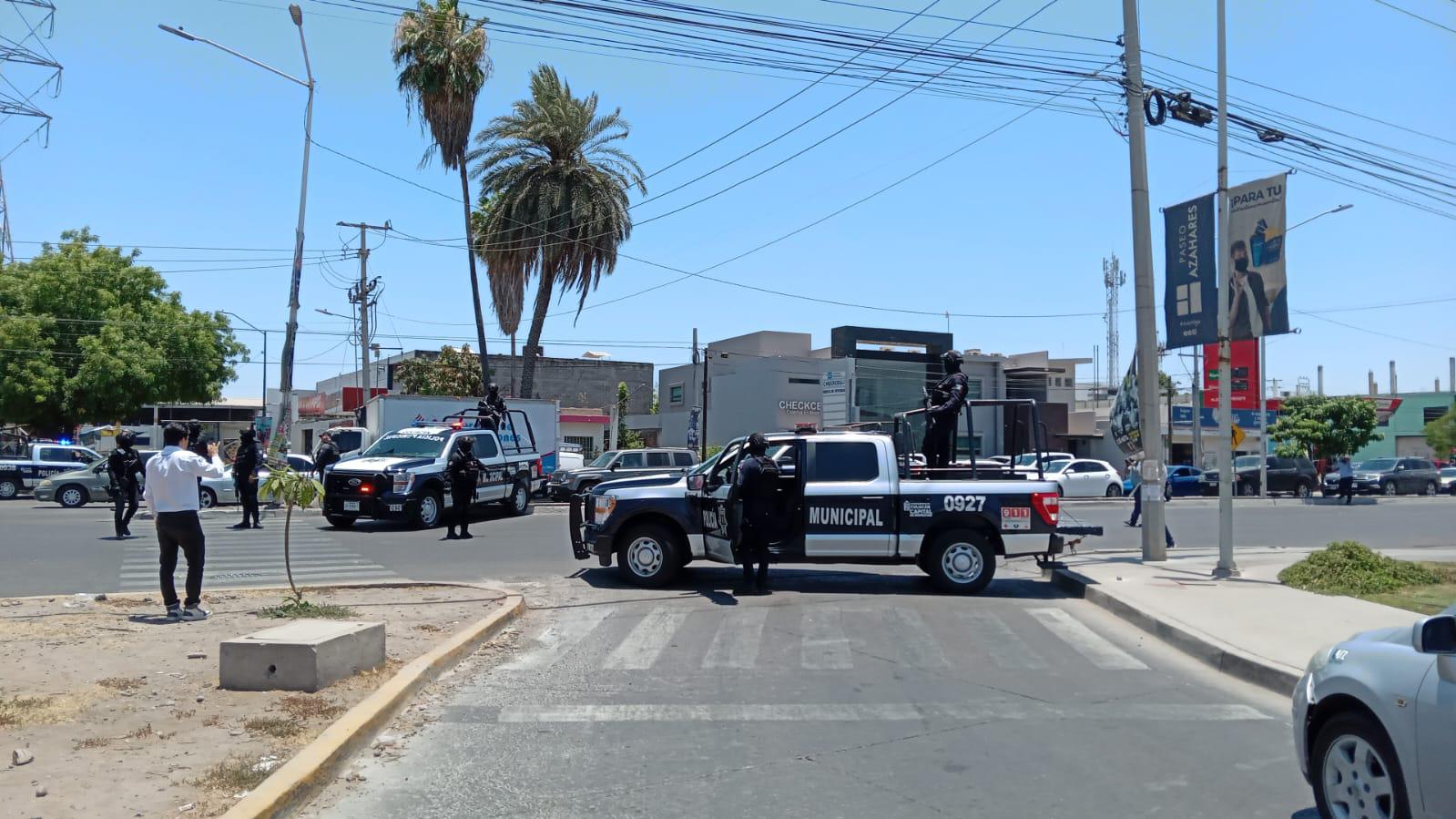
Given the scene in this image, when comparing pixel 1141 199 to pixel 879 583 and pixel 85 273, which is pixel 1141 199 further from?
pixel 85 273

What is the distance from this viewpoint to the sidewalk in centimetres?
885

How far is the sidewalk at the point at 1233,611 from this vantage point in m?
8.85

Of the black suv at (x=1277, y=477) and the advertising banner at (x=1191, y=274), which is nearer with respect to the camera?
the advertising banner at (x=1191, y=274)

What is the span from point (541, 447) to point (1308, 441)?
37845 mm

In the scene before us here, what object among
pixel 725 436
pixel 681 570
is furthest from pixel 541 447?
pixel 725 436

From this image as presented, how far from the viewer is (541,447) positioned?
1184 inches

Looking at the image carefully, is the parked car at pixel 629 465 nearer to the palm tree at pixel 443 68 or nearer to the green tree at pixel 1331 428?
A: the palm tree at pixel 443 68

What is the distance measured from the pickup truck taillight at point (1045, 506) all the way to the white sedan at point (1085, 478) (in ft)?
82.5

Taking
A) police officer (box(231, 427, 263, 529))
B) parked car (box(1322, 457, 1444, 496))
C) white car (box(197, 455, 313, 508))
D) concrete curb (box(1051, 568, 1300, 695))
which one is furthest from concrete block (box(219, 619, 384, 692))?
parked car (box(1322, 457, 1444, 496))

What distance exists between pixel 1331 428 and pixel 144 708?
53.6 metres

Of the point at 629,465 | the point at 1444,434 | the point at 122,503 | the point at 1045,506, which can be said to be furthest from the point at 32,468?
the point at 1444,434

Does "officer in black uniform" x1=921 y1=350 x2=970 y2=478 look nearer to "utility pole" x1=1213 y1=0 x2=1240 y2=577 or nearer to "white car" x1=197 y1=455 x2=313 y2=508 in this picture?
"utility pole" x1=1213 y1=0 x2=1240 y2=577

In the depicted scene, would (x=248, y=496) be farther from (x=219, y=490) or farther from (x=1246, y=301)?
(x=1246, y=301)

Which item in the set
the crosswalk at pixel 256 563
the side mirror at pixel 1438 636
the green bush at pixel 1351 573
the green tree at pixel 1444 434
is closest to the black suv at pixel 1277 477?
the green tree at pixel 1444 434
